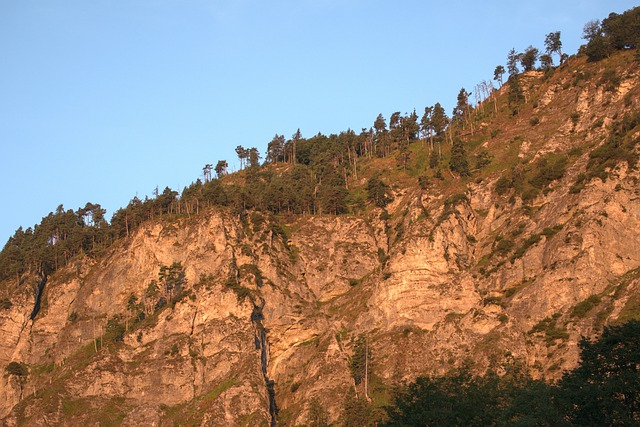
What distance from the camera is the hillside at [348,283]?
10206cm

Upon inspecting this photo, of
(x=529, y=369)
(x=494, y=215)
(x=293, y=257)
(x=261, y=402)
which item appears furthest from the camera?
(x=293, y=257)

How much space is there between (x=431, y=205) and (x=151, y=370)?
1852 inches

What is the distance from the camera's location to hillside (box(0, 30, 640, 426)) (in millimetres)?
102062

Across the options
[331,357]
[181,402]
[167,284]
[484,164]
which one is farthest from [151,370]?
[484,164]

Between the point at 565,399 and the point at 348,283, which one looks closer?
the point at 565,399

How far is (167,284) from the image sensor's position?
124 metres

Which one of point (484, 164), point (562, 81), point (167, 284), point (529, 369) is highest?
point (562, 81)

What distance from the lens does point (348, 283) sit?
127 meters

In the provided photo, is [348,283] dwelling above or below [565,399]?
above

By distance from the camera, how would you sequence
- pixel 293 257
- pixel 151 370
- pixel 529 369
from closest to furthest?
pixel 529 369 → pixel 151 370 → pixel 293 257

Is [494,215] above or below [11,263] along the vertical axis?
below

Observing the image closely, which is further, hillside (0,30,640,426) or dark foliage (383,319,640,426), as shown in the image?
hillside (0,30,640,426)

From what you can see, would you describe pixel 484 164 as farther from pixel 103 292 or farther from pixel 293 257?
pixel 103 292

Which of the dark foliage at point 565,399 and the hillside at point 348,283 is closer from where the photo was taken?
the dark foliage at point 565,399
